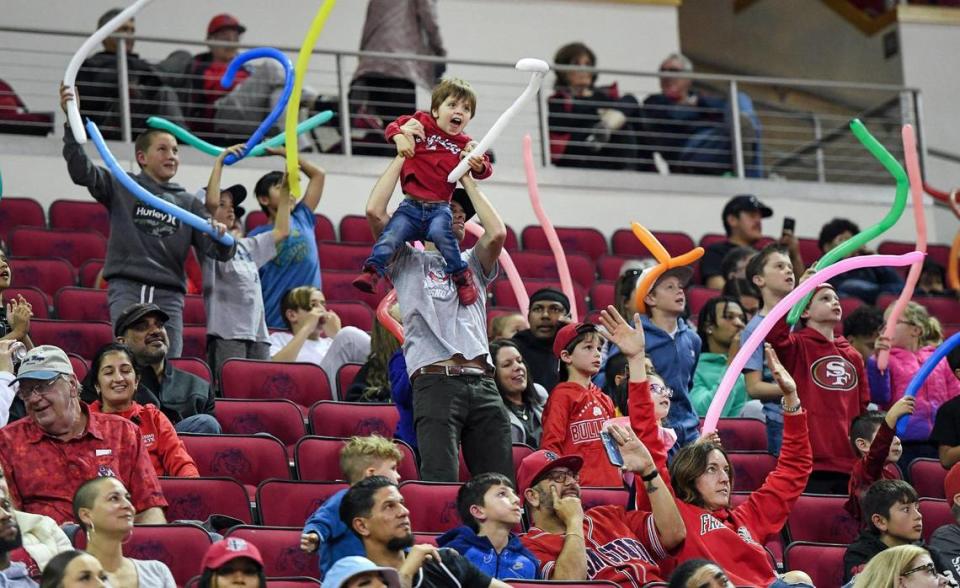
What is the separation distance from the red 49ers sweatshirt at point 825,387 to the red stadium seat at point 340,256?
3071 millimetres

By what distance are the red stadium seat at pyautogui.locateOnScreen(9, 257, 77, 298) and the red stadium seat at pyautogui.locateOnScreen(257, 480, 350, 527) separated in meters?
3.01

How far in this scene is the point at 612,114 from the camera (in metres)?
12.2

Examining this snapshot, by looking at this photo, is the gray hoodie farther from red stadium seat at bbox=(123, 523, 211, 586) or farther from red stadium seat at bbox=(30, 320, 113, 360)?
red stadium seat at bbox=(123, 523, 211, 586)

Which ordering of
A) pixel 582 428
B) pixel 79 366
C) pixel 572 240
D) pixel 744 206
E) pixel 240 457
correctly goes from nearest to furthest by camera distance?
pixel 240 457 < pixel 582 428 < pixel 79 366 < pixel 744 206 < pixel 572 240

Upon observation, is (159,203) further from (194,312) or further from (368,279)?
(368,279)

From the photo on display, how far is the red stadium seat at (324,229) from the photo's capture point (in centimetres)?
1062

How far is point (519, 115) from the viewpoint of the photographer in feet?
42.1

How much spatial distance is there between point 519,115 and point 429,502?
6.62 m

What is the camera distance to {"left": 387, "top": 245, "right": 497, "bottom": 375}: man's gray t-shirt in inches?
262

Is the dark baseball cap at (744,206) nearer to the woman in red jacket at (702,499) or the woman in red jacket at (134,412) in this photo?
the woman in red jacket at (702,499)

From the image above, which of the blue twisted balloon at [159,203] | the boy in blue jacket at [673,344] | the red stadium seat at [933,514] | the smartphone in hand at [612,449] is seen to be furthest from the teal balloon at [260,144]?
the red stadium seat at [933,514]

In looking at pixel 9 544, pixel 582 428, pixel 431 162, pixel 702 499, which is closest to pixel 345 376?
pixel 582 428

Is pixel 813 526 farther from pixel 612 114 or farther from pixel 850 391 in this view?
pixel 612 114

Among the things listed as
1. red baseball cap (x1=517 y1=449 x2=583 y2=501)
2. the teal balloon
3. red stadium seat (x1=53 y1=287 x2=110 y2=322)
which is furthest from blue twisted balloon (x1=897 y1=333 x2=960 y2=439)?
red stadium seat (x1=53 y1=287 x2=110 y2=322)
